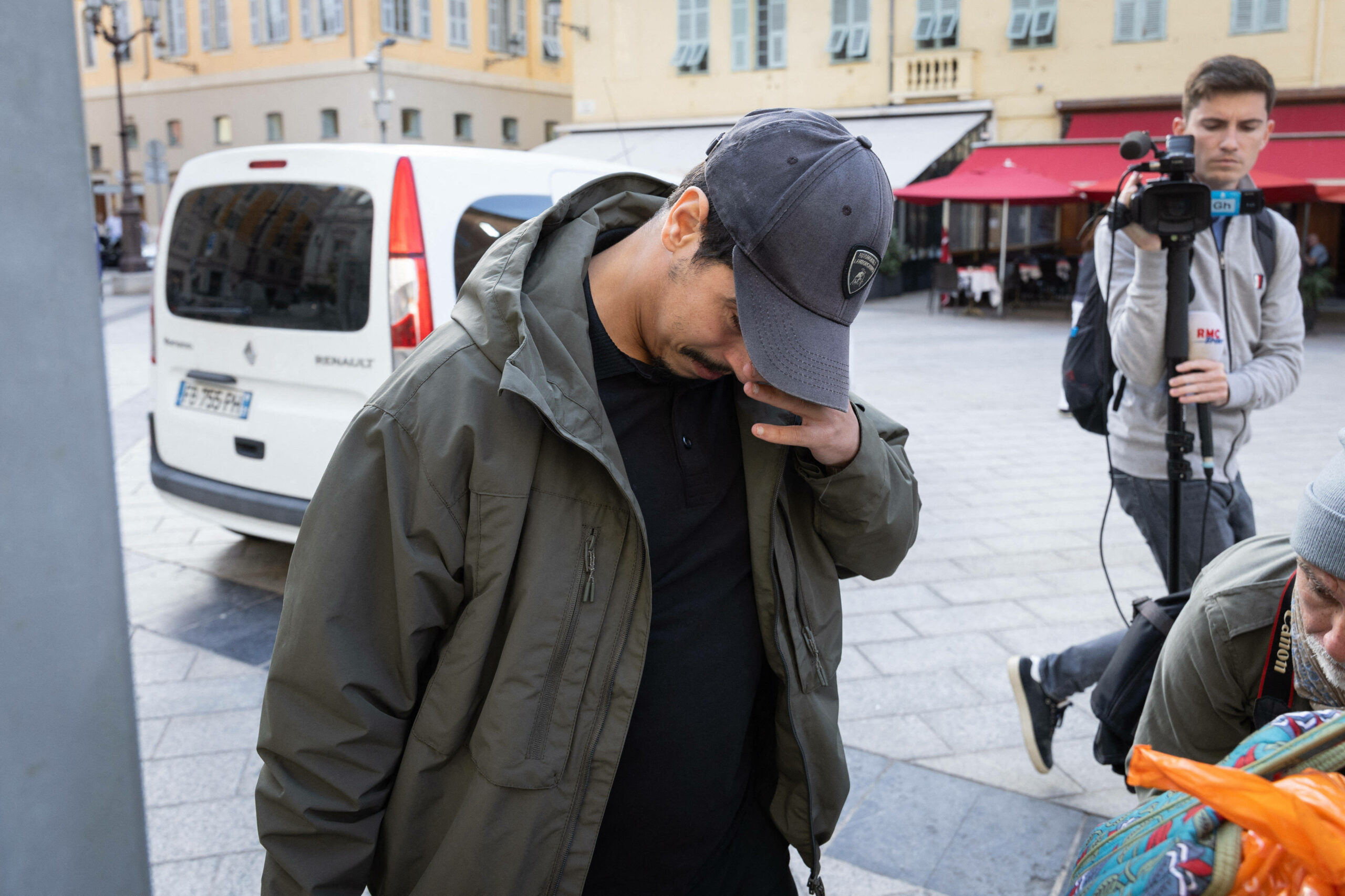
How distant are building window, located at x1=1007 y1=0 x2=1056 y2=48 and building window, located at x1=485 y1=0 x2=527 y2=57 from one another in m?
21.1

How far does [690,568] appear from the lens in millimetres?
1646

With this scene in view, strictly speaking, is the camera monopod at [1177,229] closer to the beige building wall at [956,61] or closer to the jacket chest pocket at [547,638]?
the jacket chest pocket at [547,638]

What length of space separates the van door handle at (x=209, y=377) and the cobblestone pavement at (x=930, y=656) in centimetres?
98

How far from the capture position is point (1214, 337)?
2994mm

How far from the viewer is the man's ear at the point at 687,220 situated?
143 cm

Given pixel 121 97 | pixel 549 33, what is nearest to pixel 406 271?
pixel 121 97

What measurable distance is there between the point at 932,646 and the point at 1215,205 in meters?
2.07

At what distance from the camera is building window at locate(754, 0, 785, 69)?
86.6 ft

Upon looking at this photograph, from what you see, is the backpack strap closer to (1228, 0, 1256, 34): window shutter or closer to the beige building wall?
the beige building wall

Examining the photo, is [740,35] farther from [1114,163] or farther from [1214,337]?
[1214,337]

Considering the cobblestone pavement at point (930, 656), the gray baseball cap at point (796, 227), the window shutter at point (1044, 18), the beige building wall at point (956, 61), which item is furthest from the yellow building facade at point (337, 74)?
the gray baseball cap at point (796, 227)

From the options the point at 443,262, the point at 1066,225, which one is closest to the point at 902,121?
the point at 1066,225

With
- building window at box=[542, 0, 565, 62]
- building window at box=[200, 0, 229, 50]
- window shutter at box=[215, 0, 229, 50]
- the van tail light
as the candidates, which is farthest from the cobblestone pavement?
building window at box=[200, 0, 229, 50]

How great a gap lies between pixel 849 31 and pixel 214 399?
23.6 metres
